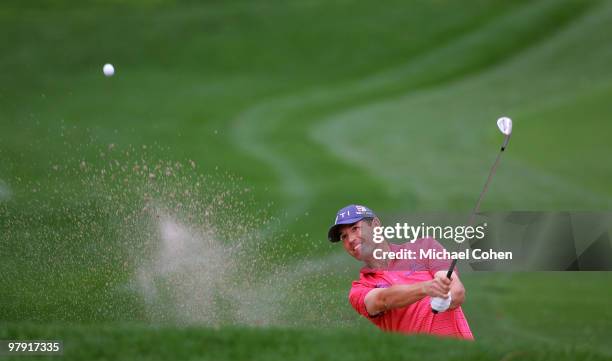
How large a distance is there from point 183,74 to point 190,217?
21.0 m

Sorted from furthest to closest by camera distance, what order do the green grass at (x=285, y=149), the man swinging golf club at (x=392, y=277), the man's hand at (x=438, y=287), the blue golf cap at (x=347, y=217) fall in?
the green grass at (x=285, y=149) < the blue golf cap at (x=347, y=217) < the man swinging golf club at (x=392, y=277) < the man's hand at (x=438, y=287)

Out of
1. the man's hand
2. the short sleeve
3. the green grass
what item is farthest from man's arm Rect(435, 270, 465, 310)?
the short sleeve

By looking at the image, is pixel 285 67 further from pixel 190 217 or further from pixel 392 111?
pixel 190 217

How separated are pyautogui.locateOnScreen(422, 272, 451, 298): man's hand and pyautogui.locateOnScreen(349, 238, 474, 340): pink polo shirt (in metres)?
0.54

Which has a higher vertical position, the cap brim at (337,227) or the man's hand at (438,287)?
the cap brim at (337,227)

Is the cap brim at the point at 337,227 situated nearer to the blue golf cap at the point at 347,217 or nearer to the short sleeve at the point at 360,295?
the blue golf cap at the point at 347,217

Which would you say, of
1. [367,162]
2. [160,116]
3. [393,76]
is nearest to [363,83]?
[393,76]

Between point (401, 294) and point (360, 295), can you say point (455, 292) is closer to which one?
point (401, 294)

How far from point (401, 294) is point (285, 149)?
16448mm

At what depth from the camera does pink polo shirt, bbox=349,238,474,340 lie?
744cm

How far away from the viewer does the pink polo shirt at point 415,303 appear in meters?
7.44

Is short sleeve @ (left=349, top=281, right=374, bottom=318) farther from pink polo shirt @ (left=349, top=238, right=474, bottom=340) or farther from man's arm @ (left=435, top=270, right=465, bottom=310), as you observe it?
man's arm @ (left=435, top=270, right=465, bottom=310)

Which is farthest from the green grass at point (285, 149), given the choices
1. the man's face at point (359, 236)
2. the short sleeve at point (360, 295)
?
the man's face at point (359, 236)

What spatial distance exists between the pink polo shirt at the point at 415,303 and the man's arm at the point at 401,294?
0.12m
